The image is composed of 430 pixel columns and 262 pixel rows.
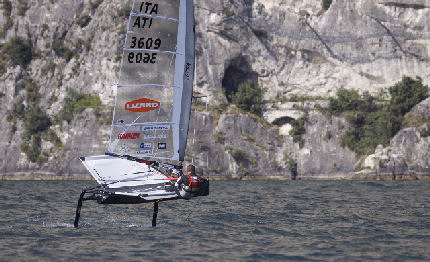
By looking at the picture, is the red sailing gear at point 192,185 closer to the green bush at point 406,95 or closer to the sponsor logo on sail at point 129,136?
the sponsor logo on sail at point 129,136

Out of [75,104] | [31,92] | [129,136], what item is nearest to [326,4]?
[75,104]

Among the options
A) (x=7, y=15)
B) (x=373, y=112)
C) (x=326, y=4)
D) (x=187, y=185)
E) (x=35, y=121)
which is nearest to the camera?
(x=187, y=185)

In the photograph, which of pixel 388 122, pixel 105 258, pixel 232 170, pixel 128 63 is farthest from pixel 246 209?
pixel 388 122

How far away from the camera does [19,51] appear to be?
317ft

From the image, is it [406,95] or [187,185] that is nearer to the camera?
[187,185]

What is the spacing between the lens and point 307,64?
315 feet

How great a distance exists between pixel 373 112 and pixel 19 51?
56061 millimetres

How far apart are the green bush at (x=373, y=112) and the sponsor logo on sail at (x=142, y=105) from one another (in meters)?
62.9

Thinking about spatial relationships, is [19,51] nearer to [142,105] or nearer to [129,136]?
[142,105]

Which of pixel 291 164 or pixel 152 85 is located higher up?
pixel 152 85

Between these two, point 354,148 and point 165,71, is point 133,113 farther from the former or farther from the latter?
point 354,148

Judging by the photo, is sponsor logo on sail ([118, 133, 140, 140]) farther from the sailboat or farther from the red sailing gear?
the red sailing gear

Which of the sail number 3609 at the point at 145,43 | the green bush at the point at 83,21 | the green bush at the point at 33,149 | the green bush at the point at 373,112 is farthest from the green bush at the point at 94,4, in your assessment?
the sail number 3609 at the point at 145,43

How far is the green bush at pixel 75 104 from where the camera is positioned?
88750 mm
